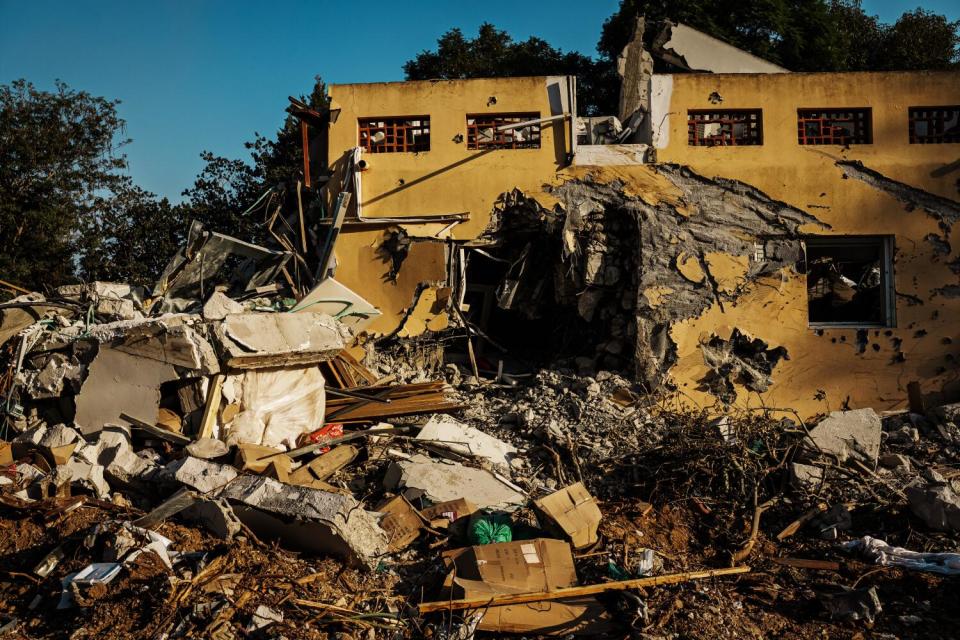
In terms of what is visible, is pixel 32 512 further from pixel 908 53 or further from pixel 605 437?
pixel 908 53

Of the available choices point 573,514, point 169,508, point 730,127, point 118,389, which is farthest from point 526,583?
point 730,127

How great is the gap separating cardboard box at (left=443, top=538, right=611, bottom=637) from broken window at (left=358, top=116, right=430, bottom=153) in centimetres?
614

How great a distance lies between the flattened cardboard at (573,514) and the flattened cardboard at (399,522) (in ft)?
3.26

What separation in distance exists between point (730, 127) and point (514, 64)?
478 inches

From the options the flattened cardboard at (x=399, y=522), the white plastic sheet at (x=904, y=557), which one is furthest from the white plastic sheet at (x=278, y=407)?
the white plastic sheet at (x=904, y=557)

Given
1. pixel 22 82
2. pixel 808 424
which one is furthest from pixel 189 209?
pixel 808 424

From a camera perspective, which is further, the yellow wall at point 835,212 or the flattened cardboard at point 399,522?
the yellow wall at point 835,212

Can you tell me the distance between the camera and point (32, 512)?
5.50 m

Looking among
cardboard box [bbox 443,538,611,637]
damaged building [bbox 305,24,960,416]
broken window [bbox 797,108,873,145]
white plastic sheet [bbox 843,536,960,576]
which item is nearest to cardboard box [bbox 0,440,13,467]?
cardboard box [bbox 443,538,611,637]

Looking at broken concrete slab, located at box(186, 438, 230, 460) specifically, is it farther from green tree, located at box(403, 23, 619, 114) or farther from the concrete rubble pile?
green tree, located at box(403, 23, 619, 114)

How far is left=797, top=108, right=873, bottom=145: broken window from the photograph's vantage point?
9.77 metres

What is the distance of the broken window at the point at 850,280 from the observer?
380 inches

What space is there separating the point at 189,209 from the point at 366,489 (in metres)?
11.5

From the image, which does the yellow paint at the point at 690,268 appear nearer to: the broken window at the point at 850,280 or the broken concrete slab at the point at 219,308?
the broken window at the point at 850,280
